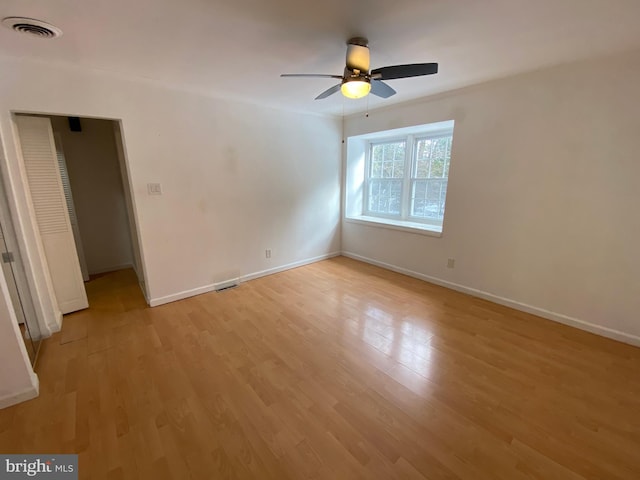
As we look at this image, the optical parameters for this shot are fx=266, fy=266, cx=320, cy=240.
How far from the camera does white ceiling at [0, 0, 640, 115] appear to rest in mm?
1521

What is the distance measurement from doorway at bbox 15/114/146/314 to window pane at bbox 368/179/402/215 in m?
3.58

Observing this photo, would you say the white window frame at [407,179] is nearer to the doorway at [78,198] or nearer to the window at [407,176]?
the window at [407,176]

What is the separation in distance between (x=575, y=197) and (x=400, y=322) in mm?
1993

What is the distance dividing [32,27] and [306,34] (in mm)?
1707

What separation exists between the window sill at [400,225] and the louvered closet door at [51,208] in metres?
3.73

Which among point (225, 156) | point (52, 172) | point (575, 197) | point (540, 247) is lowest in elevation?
point (540, 247)

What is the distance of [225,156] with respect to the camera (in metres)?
3.30

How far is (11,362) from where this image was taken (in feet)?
5.58

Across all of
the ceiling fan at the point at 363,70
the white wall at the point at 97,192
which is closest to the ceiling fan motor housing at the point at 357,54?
the ceiling fan at the point at 363,70

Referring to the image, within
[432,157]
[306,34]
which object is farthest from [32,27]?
[432,157]

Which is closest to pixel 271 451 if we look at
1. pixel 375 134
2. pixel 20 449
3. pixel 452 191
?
pixel 20 449

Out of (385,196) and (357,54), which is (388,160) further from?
(357,54)

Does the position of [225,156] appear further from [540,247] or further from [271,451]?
[540,247]

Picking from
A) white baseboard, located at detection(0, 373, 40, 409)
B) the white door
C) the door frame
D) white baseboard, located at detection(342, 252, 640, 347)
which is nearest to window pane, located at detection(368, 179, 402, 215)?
white baseboard, located at detection(342, 252, 640, 347)
